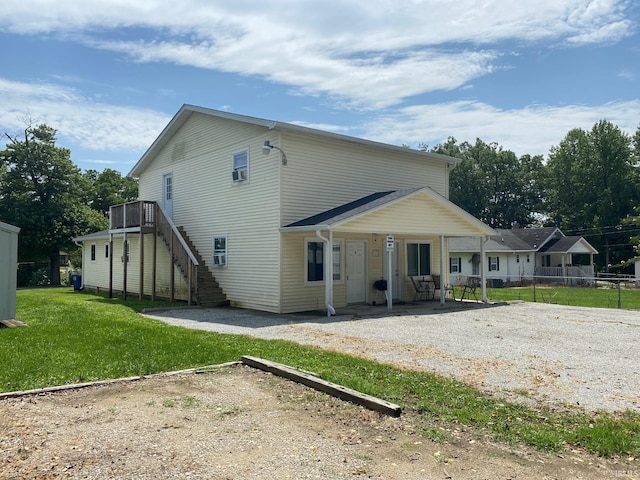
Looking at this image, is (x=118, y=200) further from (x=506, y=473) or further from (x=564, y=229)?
(x=506, y=473)

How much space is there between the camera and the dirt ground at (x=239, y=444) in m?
3.87

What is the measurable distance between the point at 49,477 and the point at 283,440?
6.06ft

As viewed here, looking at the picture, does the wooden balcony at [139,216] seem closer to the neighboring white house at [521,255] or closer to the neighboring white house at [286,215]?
the neighboring white house at [286,215]

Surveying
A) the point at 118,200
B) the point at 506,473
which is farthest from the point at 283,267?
the point at 118,200

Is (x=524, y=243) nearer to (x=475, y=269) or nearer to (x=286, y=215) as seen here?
(x=475, y=269)

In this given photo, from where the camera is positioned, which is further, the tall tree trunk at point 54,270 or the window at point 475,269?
the window at point 475,269

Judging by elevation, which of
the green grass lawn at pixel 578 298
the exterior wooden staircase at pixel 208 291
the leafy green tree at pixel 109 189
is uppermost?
the leafy green tree at pixel 109 189

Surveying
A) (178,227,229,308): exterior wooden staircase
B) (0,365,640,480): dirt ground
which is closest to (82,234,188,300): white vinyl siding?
(178,227,229,308): exterior wooden staircase

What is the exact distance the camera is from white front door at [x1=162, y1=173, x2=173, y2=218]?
20.6 m

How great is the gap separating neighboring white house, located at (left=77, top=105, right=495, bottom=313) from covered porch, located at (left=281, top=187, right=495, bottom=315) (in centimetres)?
4

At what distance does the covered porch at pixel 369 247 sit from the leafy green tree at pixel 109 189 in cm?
3743

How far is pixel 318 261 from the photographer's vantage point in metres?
15.9

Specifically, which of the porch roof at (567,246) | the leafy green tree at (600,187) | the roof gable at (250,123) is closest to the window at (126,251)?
the roof gable at (250,123)

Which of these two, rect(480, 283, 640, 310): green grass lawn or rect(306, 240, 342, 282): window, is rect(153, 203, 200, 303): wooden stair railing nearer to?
rect(306, 240, 342, 282): window
